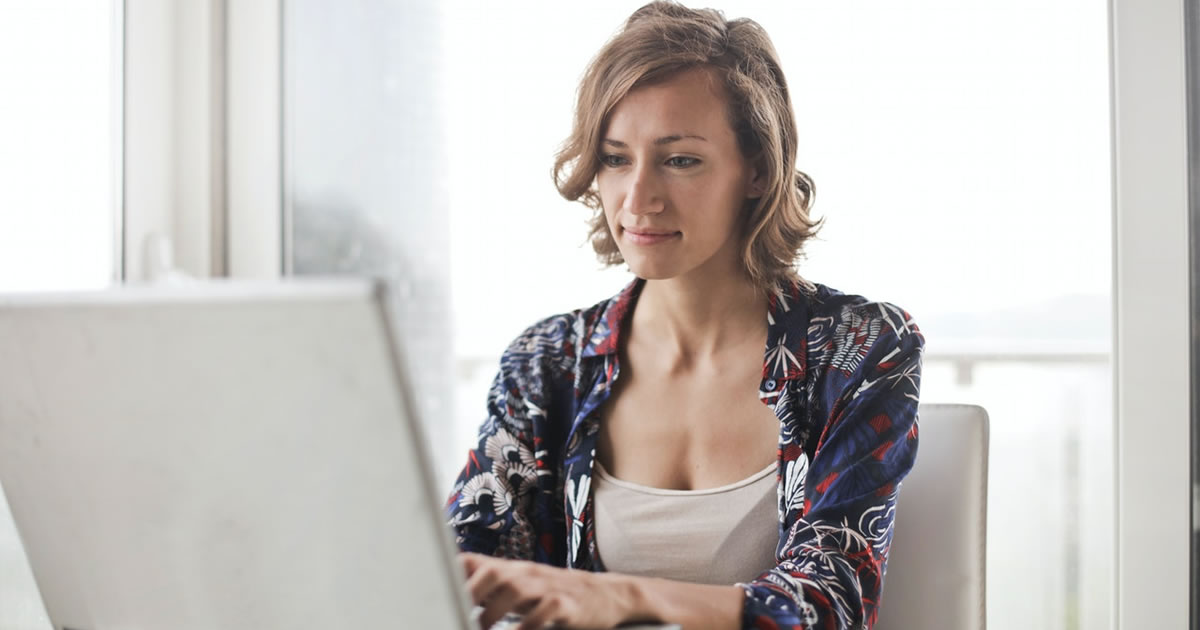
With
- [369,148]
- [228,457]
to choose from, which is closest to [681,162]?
[228,457]

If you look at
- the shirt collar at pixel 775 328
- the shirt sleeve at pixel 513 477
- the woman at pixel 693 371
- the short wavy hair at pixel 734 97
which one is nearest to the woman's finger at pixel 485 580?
the woman at pixel 693 371

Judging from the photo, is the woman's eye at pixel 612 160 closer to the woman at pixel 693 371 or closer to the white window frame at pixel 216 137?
the woman at pixel 693 371

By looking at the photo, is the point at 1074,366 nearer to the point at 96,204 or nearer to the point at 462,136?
the point at 462,136

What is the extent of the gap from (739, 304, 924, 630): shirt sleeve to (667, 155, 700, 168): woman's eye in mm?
290

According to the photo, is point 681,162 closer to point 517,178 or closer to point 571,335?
point 571,335

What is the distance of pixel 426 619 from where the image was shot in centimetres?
54

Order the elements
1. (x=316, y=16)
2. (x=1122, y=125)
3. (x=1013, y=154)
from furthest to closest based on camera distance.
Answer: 1. (x=316, y=16)
2. (x=1013, y=154)
3. (x=1122, y=125)

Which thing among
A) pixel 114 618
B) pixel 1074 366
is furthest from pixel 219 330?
pixel 1074 366

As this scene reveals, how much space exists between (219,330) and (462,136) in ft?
5.27

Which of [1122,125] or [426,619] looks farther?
[1122,125]

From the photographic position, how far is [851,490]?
1058 mm

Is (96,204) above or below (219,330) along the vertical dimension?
above

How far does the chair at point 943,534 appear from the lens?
3.60 ft

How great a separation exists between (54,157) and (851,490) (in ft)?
4.54
